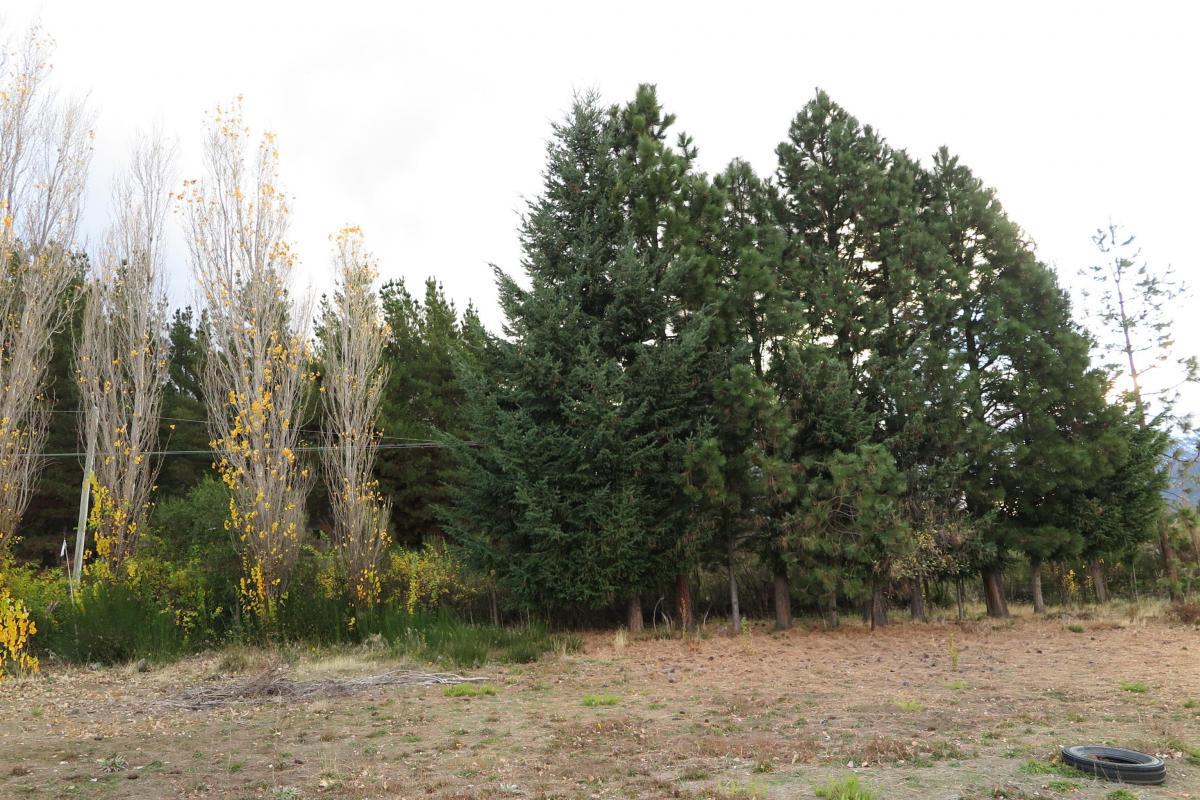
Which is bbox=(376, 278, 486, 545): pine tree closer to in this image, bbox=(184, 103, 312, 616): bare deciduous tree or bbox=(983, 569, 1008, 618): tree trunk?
bbox=(184, 103, 312, 616): bare deciduous tree

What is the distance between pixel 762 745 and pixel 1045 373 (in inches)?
488

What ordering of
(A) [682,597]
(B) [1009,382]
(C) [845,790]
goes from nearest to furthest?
(C) [845,790]
(A) [682,597]
(B) [1009,382]

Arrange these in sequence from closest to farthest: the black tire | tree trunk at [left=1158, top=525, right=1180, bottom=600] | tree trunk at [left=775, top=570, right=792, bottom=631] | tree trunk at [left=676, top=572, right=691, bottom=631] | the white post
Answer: the black tire → tree trunk at [left=676, top=572, right=691, bottom=631] → tree trunk at [left=775, top=570, right=792, bottom=631] → the white post → tree trunk at [left=1158, top=525, right=1180, bottom=600]

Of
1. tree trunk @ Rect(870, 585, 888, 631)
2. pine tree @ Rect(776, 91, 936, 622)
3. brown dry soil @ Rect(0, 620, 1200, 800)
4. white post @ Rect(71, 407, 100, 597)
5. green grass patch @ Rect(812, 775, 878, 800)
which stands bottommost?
brown dry soil @ Rect(0, 620, 1200, 800)

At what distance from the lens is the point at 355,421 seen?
624 inches

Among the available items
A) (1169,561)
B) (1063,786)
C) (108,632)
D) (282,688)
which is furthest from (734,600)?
(1169,561)

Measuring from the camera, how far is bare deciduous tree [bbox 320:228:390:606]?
46.6 ft

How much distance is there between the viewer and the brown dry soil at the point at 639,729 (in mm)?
5125

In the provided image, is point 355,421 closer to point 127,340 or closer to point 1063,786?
point 127,340

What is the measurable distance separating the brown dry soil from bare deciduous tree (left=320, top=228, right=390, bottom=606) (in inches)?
127

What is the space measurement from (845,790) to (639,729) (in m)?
2.64

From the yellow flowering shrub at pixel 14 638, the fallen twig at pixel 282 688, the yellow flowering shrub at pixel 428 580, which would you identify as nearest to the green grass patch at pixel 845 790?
the fallen twig at pixel 282 688

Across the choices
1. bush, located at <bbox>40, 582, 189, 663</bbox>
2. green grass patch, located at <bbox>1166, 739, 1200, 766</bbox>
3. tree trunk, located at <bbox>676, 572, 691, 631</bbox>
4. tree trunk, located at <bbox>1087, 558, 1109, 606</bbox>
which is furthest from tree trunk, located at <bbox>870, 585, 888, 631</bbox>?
bush, located at <bbox>40, 582, 189, 663</bbox>

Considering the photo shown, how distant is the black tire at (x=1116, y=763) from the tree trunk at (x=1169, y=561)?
1485 cm
